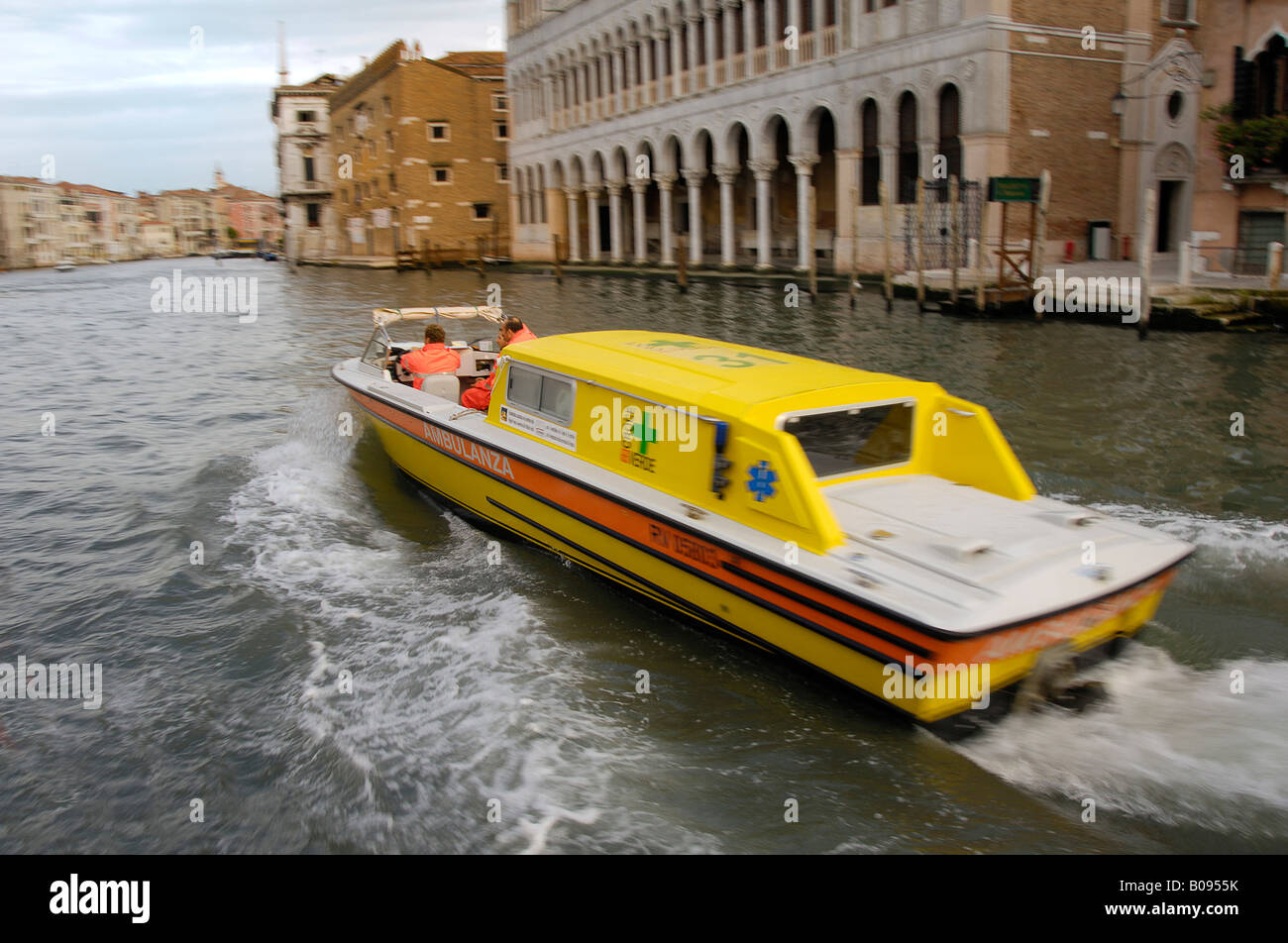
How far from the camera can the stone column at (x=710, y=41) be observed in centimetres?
3453

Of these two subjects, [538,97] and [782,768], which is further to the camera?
[538,97]

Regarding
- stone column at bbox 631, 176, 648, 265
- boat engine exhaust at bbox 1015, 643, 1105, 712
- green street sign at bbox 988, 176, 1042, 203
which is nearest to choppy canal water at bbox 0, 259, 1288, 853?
boat engine exhaust at bbox 1015, 643, 1105, 712

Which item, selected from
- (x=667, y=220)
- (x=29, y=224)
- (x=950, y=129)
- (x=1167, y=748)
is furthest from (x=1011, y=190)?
(x=29, y=224)

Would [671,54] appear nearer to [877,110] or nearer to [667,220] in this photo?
[667,220]

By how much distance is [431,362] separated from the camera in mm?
9805

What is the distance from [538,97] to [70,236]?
79.4 meters

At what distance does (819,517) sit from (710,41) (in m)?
33.1

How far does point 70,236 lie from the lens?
350 feet

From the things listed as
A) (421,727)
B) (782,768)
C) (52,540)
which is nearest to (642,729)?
(782,768)

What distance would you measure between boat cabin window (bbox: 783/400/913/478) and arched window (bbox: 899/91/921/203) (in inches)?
876

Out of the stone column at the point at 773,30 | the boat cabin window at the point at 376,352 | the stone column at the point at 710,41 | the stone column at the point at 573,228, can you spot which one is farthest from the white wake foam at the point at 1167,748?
the stone column at the point at 573,228

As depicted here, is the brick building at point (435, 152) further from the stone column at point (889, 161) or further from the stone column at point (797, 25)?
the stone column at point (889, 161)

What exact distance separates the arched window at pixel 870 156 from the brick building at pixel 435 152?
27.5 metres

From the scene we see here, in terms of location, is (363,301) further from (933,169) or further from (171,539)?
(171,539)
